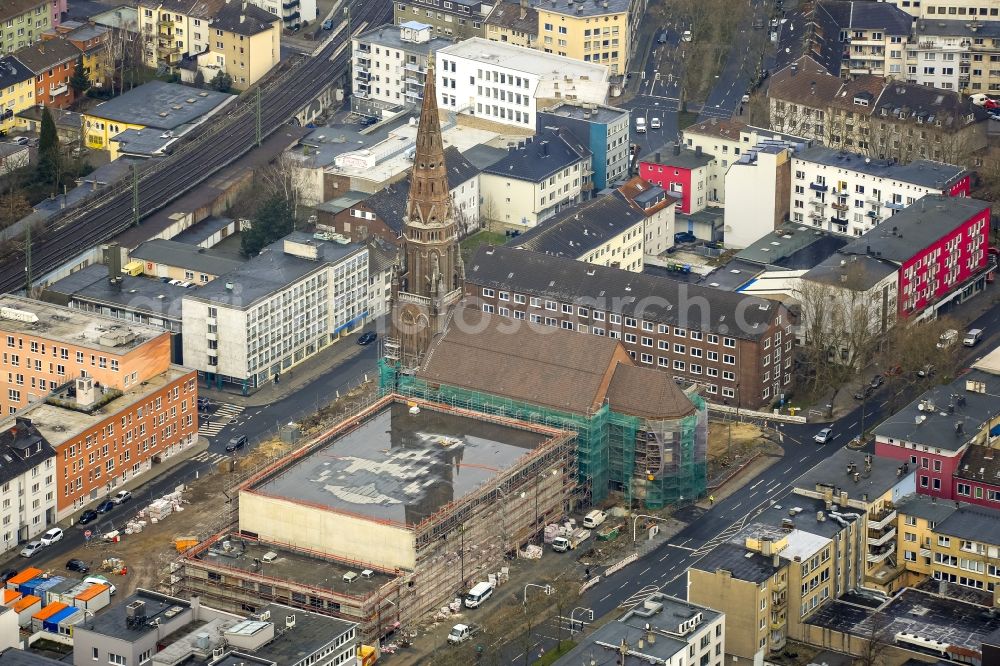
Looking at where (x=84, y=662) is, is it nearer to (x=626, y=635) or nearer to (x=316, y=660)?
(x=316, y=660)

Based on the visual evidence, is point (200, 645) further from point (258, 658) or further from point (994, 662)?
point (994, 662)

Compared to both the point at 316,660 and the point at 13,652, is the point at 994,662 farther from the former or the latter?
the point at 13,652

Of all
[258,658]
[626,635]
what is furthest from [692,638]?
[258,658]

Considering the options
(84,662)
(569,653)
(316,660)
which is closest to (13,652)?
(84,662)

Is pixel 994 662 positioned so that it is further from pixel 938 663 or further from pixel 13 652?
pixel 13 652

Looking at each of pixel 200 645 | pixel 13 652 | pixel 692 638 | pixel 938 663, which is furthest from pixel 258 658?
pixel 938 663
